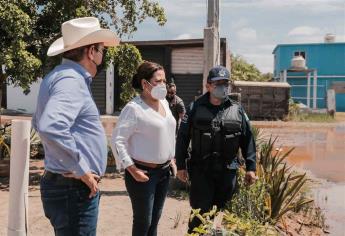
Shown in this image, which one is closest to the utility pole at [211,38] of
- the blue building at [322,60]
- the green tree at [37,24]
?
the green tree at [37,24]

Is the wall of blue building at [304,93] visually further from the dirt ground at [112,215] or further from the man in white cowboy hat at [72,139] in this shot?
the man in white cowboy hat at [72,139]

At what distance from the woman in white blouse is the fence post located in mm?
642

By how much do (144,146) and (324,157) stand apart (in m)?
9.51

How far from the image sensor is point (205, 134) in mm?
4027

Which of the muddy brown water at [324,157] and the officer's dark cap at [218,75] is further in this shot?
the muddy brown water at [324,157]

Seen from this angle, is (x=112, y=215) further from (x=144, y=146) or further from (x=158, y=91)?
(x=158, y=91)

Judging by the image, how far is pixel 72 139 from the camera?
2.42 meters

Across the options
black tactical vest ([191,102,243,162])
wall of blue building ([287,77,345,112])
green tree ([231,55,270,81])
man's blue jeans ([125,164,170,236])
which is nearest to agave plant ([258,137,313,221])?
black tactical vest ([191,102,243,162])

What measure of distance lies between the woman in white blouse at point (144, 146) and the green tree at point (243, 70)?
26287 mm

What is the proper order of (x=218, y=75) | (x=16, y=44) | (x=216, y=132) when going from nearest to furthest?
(x=216, y=132), (x=218, y=75), (x=16, y=44)

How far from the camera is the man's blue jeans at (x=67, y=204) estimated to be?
2545mm

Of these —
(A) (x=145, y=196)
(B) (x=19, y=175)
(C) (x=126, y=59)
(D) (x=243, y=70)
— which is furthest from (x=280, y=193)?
(D) (x=243, y=70)

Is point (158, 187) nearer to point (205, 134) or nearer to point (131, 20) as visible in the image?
point (205, 134)

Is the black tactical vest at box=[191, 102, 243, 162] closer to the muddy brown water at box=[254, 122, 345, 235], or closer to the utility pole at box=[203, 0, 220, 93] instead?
the muddy brown water at box=[254, 122, 345, 235]
